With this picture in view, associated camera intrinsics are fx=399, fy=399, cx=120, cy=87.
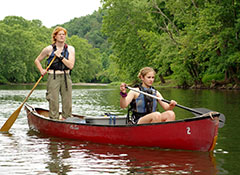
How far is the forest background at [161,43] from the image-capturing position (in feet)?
93.8

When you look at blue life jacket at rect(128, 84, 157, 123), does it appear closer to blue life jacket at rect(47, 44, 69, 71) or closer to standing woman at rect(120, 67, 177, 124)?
standing woman at rect(120, 67, 177, 124)

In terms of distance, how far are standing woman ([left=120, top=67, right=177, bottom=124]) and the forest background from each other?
21.0m

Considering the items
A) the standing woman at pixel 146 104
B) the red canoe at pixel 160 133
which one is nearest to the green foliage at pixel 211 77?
the red canoe at pixel 160 133

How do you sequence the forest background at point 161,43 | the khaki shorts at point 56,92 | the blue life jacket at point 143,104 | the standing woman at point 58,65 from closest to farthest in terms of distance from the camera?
the blue life jacket at point 143,104, the standing woman at point 58,65, the khaki shorts at point 56,92, the forest background at point 161,43

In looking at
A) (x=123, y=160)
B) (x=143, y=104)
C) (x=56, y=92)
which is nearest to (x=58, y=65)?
(x=56, y=92)

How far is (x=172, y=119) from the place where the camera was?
6875 mm

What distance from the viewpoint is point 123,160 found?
632 centimetres

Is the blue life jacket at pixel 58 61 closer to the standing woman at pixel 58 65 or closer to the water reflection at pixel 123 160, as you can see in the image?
the standing woman at pixel 58 65

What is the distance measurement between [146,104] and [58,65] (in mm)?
2422

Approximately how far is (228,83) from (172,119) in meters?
26.0

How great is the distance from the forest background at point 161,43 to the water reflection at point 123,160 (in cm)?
2152

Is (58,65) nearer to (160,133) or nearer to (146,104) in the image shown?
(146,104)

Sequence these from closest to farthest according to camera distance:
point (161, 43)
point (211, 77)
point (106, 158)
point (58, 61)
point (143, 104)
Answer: point (106, 158)
point (143, 104)
point (58, 61)
point (211, 77)
point (161, 43)

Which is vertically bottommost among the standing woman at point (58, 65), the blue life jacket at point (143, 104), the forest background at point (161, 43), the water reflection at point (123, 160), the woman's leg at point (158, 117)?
the water reflection at point (123, 160)
